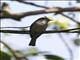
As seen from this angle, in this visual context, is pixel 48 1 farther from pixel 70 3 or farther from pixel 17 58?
pixel 17 58

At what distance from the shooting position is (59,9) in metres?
1.24

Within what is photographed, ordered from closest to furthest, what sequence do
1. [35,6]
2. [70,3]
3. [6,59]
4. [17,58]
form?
[6,59]
[17,58]
[35,6]
[70,3]

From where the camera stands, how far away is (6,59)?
96cm

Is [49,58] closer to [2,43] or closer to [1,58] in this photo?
[1,58]

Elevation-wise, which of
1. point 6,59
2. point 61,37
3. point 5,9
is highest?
point 5,9

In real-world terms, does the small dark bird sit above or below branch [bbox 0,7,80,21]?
below

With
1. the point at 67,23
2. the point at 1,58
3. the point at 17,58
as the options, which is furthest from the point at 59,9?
the point at 1,58

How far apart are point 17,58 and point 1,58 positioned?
8.6 inches

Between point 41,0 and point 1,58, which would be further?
point 41,0

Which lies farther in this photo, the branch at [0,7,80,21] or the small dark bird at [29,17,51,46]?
the branch at [0,7,80,21]

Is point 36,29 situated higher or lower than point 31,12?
lower

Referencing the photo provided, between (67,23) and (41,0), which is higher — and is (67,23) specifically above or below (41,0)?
below

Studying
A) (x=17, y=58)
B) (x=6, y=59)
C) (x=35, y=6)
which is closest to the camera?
(x=6, y=59)

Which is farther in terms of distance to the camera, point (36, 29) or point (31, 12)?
point (31, 12)
